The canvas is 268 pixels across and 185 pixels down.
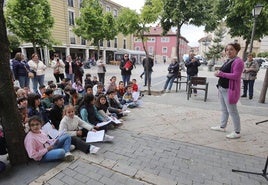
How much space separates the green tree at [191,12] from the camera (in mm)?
16547

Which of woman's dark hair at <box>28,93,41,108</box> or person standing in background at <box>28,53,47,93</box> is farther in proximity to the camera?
person standing in background at <box>28,53,47,93</box>

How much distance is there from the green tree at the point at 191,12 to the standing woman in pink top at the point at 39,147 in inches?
Result: 610

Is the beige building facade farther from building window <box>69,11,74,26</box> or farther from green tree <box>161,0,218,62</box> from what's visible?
green tree <box>161,0,218,62</box>

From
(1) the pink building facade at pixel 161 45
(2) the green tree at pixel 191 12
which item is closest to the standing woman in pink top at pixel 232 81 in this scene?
(2) the green tree at pixel 191 12

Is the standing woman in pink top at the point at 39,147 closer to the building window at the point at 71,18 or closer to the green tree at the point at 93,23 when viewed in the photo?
the green tree at the point at 93,23

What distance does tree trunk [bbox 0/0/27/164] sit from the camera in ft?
8.06

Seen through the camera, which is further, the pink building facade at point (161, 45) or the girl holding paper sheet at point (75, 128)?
the pink building facade at point (161, 45)

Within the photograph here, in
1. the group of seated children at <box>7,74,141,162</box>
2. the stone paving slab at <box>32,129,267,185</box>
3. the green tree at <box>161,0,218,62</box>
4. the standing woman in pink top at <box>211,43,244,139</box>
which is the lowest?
the stone paving slab at <box>32,129,267,185</box>

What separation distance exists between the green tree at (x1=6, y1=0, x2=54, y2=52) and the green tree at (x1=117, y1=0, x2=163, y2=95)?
8545mm

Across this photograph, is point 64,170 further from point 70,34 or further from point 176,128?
point 70,34

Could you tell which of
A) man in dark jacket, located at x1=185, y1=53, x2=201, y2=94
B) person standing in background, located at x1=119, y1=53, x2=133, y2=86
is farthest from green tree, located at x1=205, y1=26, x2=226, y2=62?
person standing in background, located at x1=119, y1=53, x2=133, y2=86

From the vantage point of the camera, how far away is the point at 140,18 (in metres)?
7.84

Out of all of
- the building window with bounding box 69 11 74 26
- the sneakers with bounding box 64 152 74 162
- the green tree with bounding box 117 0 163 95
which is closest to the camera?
the sneakers with bounding box 64 152 74 162

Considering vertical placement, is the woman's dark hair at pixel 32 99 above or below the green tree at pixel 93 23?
below
